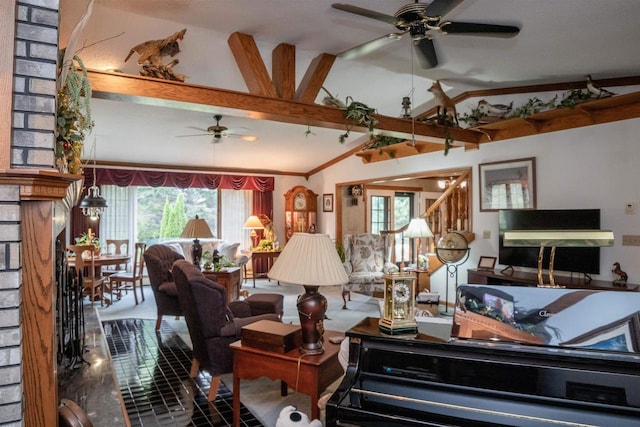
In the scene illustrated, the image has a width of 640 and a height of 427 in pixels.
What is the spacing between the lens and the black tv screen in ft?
13.9

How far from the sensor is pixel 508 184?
5.14 metres

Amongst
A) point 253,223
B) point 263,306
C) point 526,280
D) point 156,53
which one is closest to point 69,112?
point 156,53

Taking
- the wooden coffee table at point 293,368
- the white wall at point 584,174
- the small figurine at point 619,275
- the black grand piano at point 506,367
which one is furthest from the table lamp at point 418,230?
the black grand piano at point 506,367

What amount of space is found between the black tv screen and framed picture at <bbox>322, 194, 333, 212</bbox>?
161 inches

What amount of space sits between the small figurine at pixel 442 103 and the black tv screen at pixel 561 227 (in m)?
1.44

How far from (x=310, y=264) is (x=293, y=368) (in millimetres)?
578

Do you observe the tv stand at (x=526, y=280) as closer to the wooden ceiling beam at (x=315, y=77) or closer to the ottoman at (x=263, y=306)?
the ottoman at (x=263, y=306)

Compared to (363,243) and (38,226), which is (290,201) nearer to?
(363,243)

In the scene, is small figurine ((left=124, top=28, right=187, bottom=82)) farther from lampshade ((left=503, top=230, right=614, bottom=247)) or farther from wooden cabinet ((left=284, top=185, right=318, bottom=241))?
wooden cabinet ((left=284, top=185, right=318, bottom=241))

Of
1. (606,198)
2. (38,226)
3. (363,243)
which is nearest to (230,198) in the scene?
(363,243)

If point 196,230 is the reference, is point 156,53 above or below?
above

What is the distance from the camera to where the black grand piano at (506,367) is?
1.38 m

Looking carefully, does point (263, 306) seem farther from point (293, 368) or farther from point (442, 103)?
point (442, 103)

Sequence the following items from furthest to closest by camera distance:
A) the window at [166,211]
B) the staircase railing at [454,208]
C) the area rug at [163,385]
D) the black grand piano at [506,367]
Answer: the window at [166,211], the staircase railing at [454,208], the area rug at [163,385], the black grand piano at [506,367]
